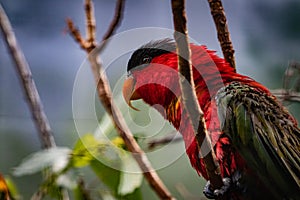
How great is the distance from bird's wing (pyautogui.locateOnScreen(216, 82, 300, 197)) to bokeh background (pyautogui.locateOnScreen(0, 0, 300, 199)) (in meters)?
0.17

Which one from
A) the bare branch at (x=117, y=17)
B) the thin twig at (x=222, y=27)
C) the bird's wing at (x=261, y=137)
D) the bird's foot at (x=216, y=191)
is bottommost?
the bird's foot at (x=216, y=191)

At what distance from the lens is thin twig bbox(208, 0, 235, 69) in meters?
1.09

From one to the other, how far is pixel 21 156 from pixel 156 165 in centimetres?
40

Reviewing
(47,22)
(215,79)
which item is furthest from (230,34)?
(47,22)

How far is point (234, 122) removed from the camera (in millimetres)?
1002

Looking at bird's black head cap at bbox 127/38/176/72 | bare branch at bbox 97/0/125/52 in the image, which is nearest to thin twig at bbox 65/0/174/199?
bare branch at bbox 97/0/125/52

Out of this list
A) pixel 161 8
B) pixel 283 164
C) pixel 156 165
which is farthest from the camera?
pixel 161 8

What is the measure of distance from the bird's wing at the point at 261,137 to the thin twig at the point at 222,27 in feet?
0.43

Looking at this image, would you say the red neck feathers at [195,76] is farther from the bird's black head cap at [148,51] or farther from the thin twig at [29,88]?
the thin twig at [29,88]

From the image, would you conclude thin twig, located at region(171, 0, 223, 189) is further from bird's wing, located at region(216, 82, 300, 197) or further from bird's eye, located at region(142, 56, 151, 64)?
bird's eye, located at region(142, 56, 151, 64)

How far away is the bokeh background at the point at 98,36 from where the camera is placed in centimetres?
117

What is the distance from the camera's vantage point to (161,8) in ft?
4.03

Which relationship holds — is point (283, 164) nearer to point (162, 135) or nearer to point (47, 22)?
point (162, 135)

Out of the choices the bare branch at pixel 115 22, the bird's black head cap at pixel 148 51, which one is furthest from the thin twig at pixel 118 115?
the bird's black head cap at pixel 148 51
